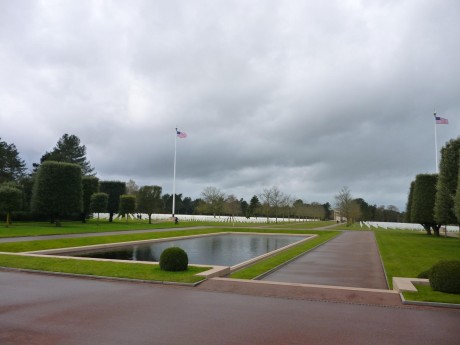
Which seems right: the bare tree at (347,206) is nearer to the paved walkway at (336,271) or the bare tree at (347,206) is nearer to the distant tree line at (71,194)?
the distant tree line at (71,194)

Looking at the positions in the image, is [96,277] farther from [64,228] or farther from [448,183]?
[448,183]

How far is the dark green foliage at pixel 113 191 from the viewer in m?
57.2

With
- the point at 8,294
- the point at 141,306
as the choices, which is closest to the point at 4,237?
the point at 8,294

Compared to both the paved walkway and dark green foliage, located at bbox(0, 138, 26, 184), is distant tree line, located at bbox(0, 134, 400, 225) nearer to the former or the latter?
dark green foliage, located at bbox(0, 138, 26, 184)

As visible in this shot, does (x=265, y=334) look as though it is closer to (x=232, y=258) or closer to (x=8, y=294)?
(x=8, y=294)

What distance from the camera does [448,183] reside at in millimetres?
31125

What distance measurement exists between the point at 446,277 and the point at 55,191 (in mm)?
39263

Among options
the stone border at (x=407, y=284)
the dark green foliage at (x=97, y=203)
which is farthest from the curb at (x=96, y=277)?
the dark green foliage at (x=97, y=203)

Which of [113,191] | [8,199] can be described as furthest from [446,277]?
[113,191]

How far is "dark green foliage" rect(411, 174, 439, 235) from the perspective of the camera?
39.7m

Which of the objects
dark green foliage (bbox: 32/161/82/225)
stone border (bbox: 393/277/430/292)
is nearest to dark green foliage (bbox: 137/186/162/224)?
dark green foliage (bbox: 32/161/82/225)

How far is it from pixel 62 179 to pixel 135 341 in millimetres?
38752

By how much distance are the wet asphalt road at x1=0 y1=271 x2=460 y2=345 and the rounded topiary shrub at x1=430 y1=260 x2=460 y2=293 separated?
60.5 inches

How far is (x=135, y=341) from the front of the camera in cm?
627
